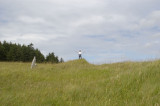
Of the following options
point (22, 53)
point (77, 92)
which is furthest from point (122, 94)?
point (22, 53)

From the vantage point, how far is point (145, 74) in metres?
5.85

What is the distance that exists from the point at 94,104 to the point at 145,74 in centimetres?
267

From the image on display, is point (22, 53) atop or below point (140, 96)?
atop

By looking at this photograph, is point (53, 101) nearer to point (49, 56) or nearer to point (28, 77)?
point (28, 77)

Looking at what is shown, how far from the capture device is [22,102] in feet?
13.3

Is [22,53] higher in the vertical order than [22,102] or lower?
higher

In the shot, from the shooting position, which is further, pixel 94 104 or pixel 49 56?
pixel 49 56

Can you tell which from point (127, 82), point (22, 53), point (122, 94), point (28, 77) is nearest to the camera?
point (122, 94)

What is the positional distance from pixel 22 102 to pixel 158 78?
381 cm

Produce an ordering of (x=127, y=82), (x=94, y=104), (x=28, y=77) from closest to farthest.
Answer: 1. (x=94, y=104)
2. (x=127, y=82)
3. (x=28, y=77)

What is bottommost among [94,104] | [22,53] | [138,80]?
[94,104]

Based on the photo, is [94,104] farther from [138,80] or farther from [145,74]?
[145,74]

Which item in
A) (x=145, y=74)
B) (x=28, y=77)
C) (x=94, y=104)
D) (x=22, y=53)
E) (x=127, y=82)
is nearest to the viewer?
(x=94, y=104)

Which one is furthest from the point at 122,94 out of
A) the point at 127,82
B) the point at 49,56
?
the point at 49,56
